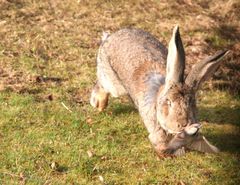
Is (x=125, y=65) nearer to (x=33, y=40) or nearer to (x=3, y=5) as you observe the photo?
(x=33, y=40)

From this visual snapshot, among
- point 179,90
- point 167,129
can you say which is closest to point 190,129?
point 167,129

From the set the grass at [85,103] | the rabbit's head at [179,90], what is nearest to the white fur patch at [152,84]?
the rabbit's head at [179,90]

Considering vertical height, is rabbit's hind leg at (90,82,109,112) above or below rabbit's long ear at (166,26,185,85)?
below

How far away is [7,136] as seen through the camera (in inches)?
287

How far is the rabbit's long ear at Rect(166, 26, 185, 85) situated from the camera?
5.21m

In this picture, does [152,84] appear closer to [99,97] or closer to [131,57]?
[131,57]

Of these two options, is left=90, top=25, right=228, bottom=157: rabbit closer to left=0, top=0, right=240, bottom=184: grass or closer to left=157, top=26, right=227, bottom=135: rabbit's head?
left=157, top=26, right=227, bottom=135: rabbit's head

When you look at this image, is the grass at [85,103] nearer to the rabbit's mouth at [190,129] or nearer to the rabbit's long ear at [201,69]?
the rabbit's mouth at [190,129]

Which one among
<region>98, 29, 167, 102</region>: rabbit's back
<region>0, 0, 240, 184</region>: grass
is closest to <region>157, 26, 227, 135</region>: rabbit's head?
<region>98, 29, 167, 102</region>: rabbit's back

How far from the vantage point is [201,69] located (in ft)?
18.2

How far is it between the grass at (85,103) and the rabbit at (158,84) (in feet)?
2.06

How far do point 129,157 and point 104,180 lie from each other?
0.68 meters

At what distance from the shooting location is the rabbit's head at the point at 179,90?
529 cm

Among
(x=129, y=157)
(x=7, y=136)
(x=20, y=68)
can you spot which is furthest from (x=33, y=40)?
(x=129, y=157)
